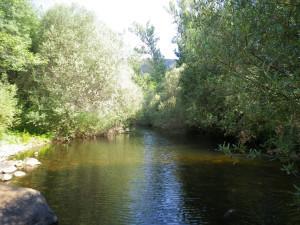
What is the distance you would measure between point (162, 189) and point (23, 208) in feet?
26.1

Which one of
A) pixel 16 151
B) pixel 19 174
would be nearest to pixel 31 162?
pixel 19 174

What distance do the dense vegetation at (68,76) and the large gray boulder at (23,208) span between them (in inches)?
875

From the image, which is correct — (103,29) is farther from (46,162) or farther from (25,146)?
(46,162)

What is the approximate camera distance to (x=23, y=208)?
42.9ft

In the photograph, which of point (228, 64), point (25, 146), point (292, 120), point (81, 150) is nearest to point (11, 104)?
point (25, 146)

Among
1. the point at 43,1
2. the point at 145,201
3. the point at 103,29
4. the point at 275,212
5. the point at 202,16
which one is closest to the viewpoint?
the point at 202,16

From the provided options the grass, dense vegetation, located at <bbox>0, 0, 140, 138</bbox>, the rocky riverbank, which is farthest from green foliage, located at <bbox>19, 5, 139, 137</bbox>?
the rocky riverbank

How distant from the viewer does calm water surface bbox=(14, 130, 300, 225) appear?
15.0 meters

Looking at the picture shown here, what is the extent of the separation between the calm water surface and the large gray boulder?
117cm

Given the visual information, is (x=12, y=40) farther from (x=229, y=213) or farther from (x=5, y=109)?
(x=229, y=213)

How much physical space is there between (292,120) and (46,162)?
68.9 feet

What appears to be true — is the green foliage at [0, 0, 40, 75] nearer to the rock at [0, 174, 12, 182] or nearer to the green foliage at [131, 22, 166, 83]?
the rock at [0, 174, 12, 182]

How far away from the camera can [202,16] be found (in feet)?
39.4

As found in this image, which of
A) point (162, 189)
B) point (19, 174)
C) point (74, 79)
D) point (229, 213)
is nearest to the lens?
point (229, 213)
